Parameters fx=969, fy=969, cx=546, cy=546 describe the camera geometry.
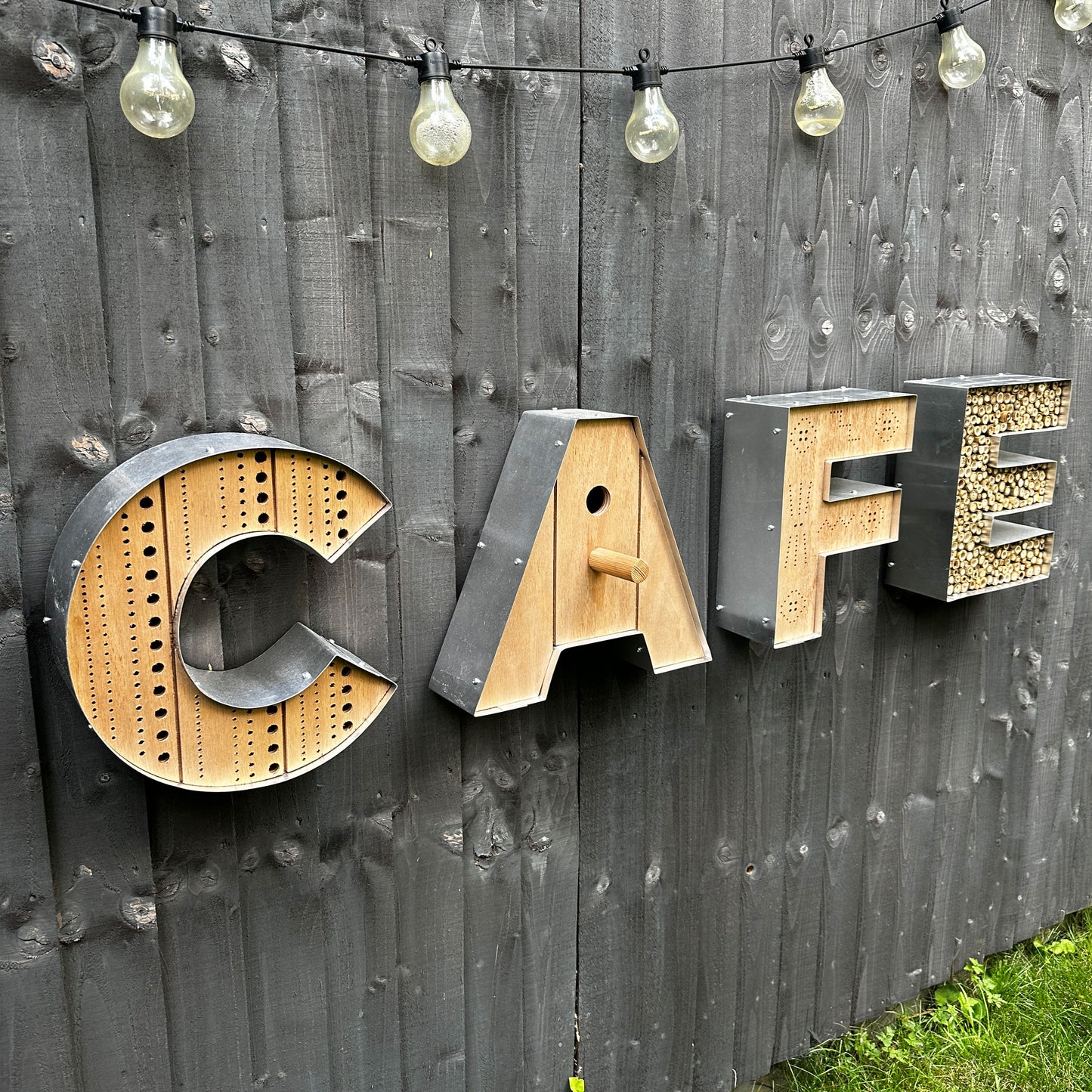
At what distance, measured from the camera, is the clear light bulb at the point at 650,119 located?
1688 mm

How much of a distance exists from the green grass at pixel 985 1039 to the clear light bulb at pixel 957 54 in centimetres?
233

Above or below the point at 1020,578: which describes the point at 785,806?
below

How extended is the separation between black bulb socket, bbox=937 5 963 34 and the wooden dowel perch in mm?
1344

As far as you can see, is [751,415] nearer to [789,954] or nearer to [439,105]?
[439,105]

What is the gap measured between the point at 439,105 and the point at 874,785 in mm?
1892

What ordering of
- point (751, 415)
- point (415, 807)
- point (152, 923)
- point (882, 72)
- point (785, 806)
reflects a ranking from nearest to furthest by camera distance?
point (152, 923)
point (415, 807)
point (751, 415)
point (882, 72)
point (785, 806)

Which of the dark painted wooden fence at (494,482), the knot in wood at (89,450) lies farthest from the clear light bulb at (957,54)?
the knot in wood at (89,450)

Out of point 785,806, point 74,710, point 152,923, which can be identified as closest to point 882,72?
point 785,806

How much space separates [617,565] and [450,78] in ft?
2.68

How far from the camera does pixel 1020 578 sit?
237cm

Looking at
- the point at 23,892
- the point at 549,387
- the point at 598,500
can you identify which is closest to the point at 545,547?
the point at 598,500

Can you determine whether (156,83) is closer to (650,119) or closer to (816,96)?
(650,119)

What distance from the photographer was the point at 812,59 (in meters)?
1.87

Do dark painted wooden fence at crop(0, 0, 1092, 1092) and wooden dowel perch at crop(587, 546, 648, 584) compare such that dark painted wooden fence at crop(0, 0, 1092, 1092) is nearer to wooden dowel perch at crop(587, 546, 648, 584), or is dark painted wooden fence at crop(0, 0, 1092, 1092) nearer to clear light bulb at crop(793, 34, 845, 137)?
clear light bulb at crop(793, 34, 845, 137)
